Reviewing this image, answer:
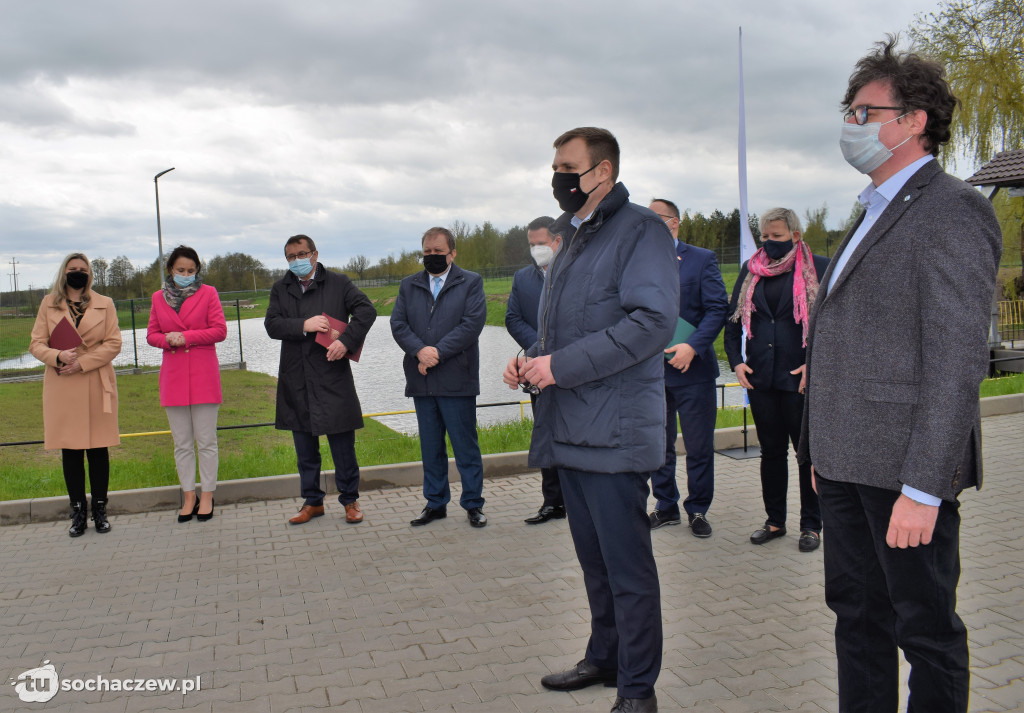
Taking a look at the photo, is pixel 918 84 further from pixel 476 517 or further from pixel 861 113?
pixel 476 517

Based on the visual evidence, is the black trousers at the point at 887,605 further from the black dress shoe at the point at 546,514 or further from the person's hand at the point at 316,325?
the person's hand at the point at 316,325

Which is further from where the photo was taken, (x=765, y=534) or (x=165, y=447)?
(x=165, y=447)

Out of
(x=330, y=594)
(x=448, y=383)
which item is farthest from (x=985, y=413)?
(x=330, y=594)

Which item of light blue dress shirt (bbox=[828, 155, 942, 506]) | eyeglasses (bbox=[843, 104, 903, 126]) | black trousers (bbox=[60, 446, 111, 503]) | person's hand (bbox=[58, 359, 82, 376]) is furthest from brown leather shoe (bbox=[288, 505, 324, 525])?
eyeglasses (bbox=[843, 104, 903, 126])

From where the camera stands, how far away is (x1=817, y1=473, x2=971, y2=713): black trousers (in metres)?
2.30

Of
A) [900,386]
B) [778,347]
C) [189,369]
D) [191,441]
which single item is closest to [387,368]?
[191,441]

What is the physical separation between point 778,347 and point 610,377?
249 cm

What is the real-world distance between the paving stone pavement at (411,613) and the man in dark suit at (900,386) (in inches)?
37.8

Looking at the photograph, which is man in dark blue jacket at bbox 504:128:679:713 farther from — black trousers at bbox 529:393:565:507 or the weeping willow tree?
the weeping willow tree

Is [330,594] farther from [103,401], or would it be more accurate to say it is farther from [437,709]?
[103,401]

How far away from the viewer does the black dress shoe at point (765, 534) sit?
210 inches

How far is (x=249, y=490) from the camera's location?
22.7ft

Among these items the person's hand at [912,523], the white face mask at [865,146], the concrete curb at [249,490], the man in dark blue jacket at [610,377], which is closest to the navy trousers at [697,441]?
the concrete curb at [249,490]

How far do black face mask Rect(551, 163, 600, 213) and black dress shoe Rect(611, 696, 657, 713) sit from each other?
1.98 meters
